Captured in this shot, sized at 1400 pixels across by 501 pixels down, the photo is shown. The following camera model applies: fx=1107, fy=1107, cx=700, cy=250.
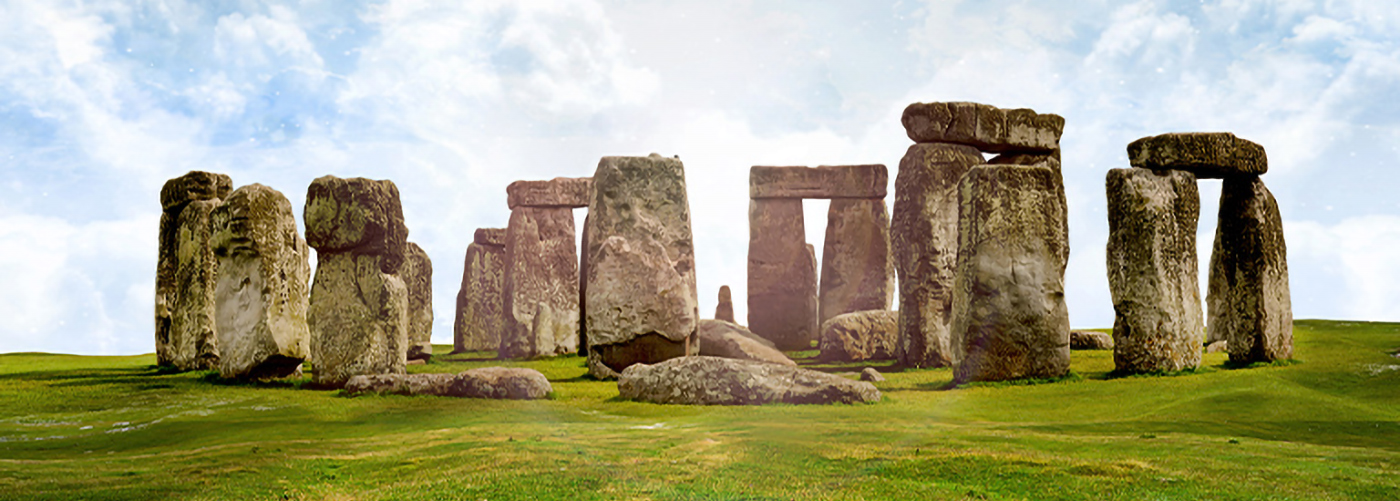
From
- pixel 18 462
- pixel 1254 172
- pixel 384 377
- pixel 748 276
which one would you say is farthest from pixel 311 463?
pixel 748 276

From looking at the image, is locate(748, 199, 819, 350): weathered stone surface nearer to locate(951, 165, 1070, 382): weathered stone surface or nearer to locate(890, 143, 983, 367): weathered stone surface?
locate(890, 143, 983, 367): weathered stone surface

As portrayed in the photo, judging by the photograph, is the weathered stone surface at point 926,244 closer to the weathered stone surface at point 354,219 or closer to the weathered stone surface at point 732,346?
the weathered stone surface at point 732,346

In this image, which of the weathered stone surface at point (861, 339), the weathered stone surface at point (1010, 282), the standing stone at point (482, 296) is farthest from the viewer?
the standing stone at point (482, 296)

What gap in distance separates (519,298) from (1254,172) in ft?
43.6

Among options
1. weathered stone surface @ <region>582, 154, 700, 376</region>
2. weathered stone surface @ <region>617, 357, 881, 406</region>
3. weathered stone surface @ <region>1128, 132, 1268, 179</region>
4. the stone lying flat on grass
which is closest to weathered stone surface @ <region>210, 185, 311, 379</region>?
the stone lying flat on grass

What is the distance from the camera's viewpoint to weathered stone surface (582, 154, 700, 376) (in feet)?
49.3

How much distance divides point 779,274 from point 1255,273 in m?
10.3

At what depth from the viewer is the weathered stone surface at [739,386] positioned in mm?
11453

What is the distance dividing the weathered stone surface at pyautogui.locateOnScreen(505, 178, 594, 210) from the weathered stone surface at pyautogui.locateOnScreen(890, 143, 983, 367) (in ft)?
25.1

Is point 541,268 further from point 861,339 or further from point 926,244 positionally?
point 926,244

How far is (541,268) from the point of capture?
A: 22266 mm

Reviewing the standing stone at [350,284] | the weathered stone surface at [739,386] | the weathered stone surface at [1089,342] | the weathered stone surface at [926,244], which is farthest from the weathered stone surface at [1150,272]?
the standing stone at [350,284]

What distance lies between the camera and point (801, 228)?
23.5 meters

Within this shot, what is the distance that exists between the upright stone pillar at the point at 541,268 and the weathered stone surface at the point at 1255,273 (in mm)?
11925
